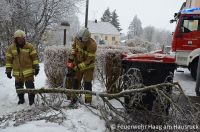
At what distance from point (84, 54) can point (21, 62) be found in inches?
58.1

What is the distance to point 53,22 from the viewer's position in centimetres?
2544

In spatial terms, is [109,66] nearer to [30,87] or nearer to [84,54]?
[84,54]

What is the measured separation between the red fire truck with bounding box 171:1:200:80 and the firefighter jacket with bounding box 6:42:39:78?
6.25 meters

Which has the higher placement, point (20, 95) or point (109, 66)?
point (109, 66)

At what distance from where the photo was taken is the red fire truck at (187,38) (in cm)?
1237

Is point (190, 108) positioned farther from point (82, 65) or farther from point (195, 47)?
point (195, 47)

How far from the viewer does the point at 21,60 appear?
25.3ft

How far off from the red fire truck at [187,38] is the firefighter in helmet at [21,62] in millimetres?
6240

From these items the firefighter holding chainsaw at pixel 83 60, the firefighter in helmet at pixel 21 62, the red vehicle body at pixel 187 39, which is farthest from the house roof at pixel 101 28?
the firefighter holding chainsaw at pixel 83 60

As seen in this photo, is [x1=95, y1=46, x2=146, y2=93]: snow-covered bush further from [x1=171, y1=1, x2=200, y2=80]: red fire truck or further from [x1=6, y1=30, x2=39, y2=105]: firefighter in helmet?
[x1=171, y1=1, x2=200, y2=80]: red fire truck

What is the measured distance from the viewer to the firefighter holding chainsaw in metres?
7.14

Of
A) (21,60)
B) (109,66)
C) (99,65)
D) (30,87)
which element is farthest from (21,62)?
(109,66)

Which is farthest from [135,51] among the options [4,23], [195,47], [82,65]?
[4,23]

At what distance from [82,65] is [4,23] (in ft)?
47.0
